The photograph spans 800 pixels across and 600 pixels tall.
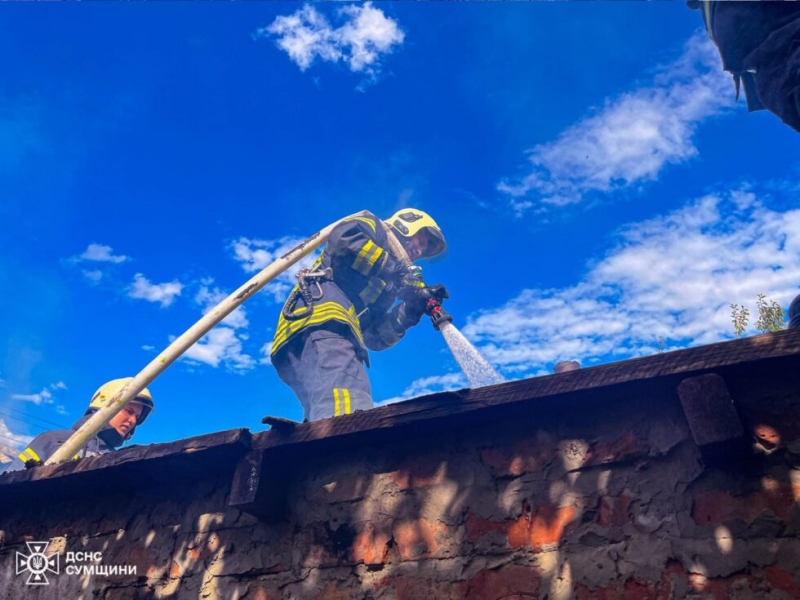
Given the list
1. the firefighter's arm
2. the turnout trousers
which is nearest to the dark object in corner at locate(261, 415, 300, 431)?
the turnout trousers

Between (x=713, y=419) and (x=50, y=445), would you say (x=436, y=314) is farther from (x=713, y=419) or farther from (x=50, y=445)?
(x=50, y=445)

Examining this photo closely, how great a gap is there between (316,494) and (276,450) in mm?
305

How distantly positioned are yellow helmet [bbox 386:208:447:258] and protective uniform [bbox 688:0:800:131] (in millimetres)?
3623

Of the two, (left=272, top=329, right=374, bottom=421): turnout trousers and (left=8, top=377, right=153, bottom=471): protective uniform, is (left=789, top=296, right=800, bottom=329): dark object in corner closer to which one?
(left=272, top=329, right=374, bottom=421): turnout trousers

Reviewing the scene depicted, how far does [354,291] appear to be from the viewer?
526cm

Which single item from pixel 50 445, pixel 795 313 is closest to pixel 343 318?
pixel 50 445

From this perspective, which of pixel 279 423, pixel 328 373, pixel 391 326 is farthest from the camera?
pixel 391 326

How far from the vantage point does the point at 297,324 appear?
4723 mm

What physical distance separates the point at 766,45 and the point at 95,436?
19.4ft

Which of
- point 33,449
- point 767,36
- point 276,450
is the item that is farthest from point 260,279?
point 767,36

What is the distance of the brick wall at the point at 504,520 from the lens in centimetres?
191

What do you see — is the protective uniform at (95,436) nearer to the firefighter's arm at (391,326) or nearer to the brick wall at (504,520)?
the brick wall at (504,520)

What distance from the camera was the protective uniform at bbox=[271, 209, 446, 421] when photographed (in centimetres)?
432
